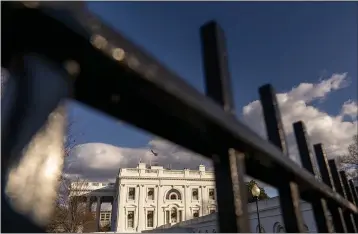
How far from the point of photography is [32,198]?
0.48 meters

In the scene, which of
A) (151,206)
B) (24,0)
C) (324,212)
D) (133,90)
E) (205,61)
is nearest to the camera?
(24,0)

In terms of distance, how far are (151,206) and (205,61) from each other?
55980 mm

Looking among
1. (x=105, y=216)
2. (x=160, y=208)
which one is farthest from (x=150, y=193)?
(x=105, y=216)

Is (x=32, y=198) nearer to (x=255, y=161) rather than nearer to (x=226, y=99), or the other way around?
(x=226, y=99)

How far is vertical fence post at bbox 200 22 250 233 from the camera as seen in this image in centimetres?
75

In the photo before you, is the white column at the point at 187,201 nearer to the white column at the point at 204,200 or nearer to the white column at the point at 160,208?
the white column at the point at 204,200

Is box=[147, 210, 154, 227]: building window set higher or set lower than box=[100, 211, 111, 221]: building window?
lower

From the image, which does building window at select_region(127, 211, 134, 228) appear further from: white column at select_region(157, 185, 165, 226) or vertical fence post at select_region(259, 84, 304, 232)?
vertical fence post at select_region(259, 84, 304, 232)

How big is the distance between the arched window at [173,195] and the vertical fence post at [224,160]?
5658 cm

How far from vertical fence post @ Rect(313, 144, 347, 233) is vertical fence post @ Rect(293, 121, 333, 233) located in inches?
9.6

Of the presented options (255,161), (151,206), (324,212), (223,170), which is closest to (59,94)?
(223,170)

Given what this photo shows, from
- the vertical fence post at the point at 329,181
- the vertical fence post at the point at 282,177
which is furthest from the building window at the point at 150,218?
the vertical fence post at the point at 282,177

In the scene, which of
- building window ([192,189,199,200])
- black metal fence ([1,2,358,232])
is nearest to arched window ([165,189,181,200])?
building window ([192,189,199,200])

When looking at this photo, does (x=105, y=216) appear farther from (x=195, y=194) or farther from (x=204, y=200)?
(x=204, y=200)
